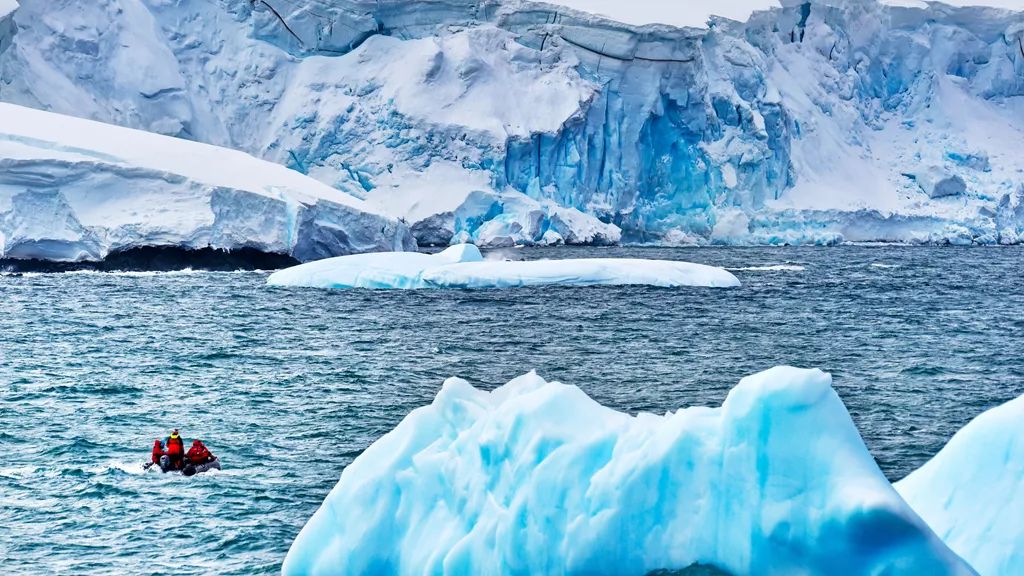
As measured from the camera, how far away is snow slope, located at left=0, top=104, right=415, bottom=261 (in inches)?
1077

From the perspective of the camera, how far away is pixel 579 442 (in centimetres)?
684

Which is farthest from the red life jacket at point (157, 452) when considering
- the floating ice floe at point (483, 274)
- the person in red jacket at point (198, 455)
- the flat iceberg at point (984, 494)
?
the floating ice floe at point (483, 274)

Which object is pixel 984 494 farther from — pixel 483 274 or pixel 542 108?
pixel 542 108

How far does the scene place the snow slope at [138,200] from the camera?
27344 millimetres

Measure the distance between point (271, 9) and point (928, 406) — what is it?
112ft

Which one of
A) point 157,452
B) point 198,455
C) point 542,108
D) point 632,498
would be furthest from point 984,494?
point 542,108

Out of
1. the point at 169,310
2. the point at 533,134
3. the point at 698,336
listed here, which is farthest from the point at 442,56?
the point at 698,336

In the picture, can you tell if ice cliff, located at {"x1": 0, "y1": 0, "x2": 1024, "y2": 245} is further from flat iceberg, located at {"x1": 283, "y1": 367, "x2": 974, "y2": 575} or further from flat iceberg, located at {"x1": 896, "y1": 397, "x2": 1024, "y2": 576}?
flat iceberg, located at {"x1": 896, "y1": 397, "x2": 1024, "y2": 576}

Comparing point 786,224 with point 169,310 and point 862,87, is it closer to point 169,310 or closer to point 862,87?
point 862,87

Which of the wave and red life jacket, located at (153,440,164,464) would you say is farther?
the wave

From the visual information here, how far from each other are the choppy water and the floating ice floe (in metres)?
0.37

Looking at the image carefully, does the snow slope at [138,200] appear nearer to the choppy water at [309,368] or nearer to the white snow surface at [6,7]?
the choppy water at [309,368]

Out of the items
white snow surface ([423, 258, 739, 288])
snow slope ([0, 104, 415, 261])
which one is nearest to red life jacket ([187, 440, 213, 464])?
white snow surface ([423, 258, 739, 288])

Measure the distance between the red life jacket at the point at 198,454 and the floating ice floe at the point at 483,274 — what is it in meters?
17.1
